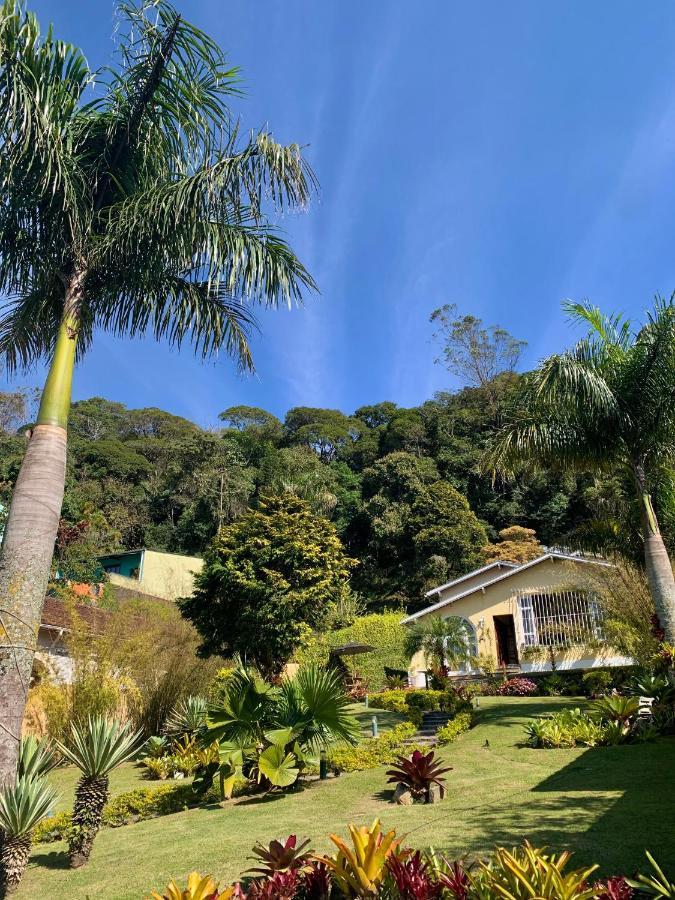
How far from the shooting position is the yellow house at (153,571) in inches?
1537

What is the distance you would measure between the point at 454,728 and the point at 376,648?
1348 centimetres

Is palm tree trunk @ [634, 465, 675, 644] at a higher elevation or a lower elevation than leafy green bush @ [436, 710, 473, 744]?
higher

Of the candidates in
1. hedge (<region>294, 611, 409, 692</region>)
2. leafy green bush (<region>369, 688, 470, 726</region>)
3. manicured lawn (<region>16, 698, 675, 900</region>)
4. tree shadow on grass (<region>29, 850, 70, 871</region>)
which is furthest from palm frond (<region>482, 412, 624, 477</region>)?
hedge (<region>294, 611, 409, 692</region>)

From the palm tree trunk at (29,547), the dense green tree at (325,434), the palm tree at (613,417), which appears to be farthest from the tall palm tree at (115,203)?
the dense green tree at (325,434)

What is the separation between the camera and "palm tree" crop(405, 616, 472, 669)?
2319cm

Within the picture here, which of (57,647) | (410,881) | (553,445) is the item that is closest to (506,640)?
(553,445)

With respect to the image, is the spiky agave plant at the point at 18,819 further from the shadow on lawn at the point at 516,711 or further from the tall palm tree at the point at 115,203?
the shadow on lawn at the point at 516,711

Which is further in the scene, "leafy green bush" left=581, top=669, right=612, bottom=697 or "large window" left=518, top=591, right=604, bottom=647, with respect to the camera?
"large window" left=518, top=591, right=604, bottom=647

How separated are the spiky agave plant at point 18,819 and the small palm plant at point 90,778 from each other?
25.9 inches

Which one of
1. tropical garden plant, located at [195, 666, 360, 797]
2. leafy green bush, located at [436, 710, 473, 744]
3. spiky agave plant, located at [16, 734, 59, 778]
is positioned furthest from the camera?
leafy green bush, located at [436, 710, 473, 744]

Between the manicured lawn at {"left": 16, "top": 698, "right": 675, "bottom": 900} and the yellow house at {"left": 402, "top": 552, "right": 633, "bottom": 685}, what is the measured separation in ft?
39.0

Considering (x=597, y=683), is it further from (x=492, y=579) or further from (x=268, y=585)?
(x=268, y=585)

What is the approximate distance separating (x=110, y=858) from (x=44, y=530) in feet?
13.2

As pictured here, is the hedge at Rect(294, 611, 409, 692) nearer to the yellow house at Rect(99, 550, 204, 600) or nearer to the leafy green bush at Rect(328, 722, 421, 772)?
the leafy green bush at Rect(328, 722, 421, 772)
